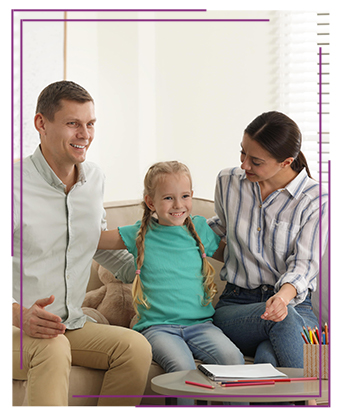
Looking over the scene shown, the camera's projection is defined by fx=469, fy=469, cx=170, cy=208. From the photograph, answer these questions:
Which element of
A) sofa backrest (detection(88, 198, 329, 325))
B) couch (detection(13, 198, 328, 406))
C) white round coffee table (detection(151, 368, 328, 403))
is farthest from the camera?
sofa backrest (detection(88, 198, 329, 325))

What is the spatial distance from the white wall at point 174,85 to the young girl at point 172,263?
0.14m

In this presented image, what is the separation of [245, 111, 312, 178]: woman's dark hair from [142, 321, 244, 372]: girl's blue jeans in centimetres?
58

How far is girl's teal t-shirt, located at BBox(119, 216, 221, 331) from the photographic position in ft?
4.79

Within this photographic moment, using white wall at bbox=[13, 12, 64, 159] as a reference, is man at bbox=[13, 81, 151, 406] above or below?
below

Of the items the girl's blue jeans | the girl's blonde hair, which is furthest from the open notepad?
the girl's blonde hair


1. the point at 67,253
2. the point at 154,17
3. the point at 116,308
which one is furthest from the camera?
the point at 116,308

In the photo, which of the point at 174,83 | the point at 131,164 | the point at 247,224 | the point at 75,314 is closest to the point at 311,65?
the point at 174,83

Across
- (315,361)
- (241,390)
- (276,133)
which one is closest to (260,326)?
(315,361)

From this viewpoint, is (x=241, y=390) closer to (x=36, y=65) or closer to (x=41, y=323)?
(x=41, y=323)

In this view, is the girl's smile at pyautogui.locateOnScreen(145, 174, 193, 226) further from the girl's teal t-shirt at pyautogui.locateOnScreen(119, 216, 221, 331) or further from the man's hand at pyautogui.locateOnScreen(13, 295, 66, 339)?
the man's hand at pyautogui.locateOnScreen(13, 295, 66, 339)

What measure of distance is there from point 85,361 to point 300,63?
1.13 m

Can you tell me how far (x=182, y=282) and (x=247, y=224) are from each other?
0.93 ft

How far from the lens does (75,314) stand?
1363 mm

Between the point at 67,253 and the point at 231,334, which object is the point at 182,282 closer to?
the point at 231,334
